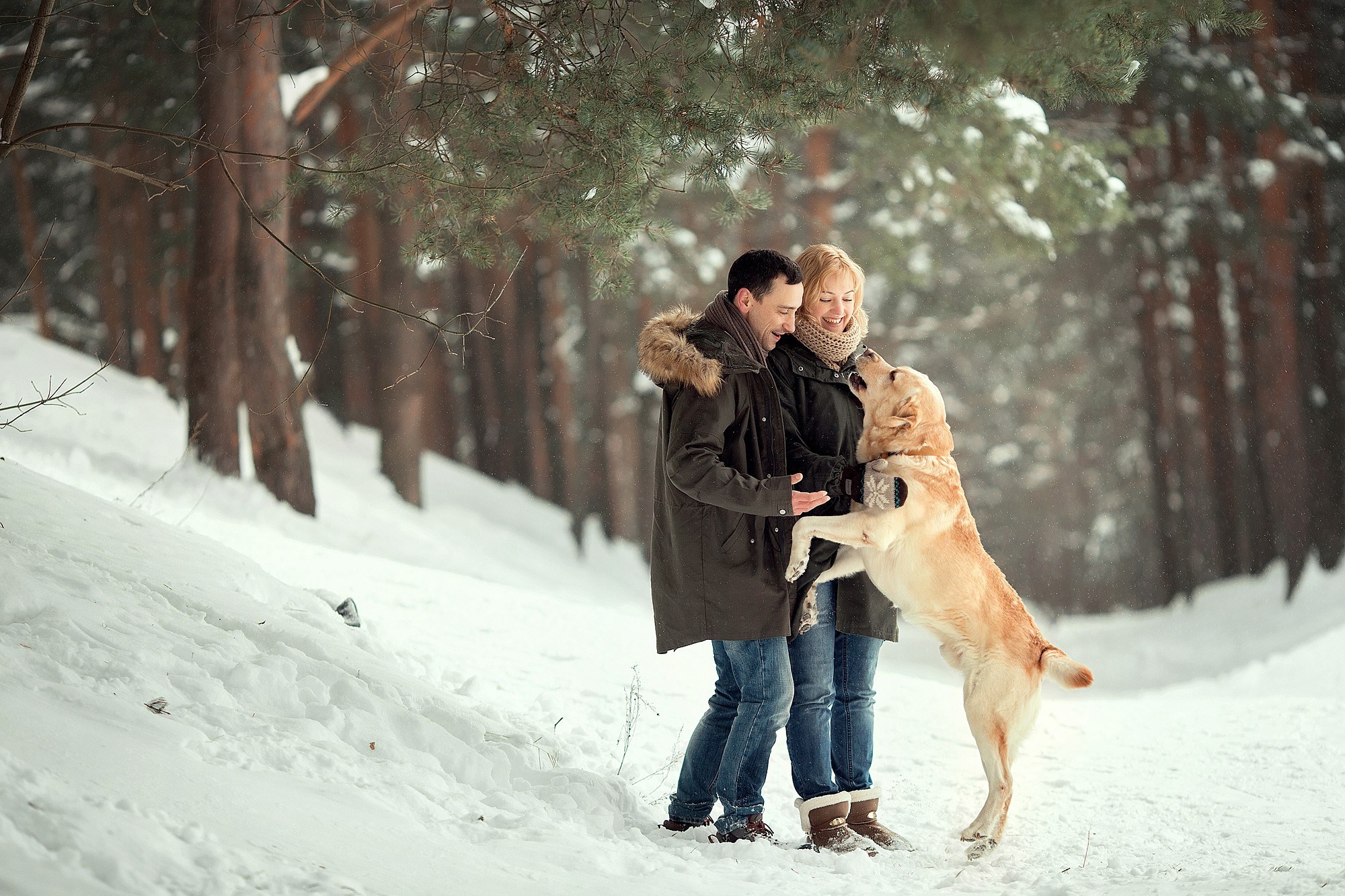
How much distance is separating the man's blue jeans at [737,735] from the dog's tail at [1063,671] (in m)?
1.18

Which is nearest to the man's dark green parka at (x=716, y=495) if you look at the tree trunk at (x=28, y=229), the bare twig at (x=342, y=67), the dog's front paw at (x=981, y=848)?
the dog's front paw at (x=981, y=848)

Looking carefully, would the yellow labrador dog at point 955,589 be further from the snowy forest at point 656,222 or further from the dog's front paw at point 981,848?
the snowy forest at point 656,222

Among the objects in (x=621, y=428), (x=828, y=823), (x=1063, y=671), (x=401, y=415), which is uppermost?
(x=1063, y=671)

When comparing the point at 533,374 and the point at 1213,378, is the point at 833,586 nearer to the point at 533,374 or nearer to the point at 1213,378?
the point at 533,374

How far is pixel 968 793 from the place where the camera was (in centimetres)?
588

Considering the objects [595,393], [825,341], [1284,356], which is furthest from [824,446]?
[595,393]

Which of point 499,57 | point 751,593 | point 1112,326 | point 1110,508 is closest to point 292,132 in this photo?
point 499,57

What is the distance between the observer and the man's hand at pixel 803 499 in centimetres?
391

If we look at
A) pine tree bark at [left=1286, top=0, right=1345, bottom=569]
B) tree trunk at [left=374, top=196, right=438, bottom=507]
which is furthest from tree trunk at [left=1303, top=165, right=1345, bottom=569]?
tree trunk at [left=374, top=196, right=438, bottom=507]

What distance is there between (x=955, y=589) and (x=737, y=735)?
3.77 ft

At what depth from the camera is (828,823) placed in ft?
13.6

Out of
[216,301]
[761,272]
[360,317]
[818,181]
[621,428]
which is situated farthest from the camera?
[621,428]

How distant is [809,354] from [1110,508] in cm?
2515

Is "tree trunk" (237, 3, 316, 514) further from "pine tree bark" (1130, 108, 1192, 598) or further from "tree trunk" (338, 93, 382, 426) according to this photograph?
"pine tree bark" (1130, 108, 1192, 598)
